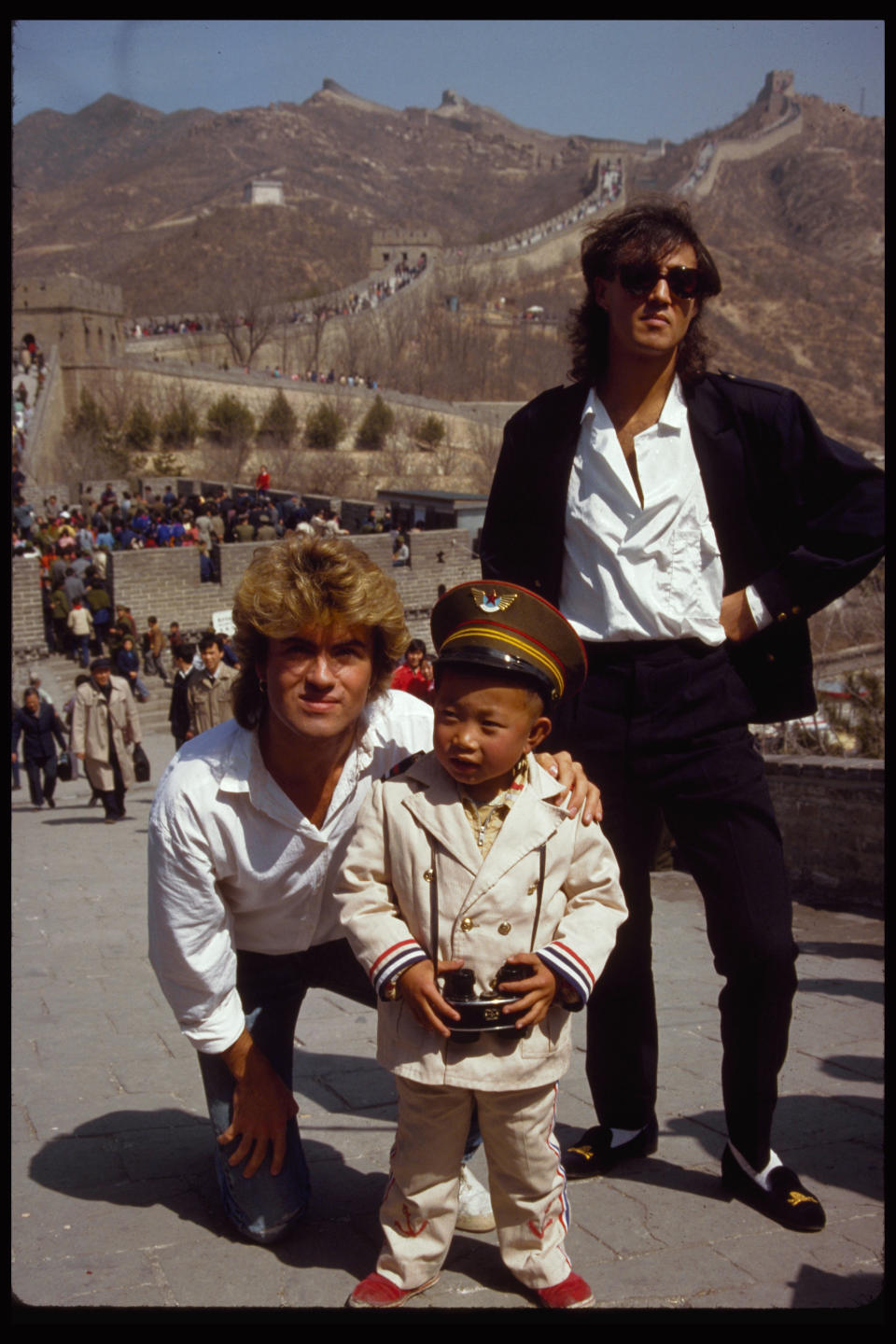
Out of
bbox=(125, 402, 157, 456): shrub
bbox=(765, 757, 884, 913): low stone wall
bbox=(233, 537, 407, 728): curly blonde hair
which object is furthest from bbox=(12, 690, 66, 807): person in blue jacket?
bbox=(125, 402, 157, 456): shrub

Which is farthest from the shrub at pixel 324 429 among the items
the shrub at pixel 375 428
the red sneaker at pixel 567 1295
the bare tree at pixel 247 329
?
the red sneaker at pixel 567 1295

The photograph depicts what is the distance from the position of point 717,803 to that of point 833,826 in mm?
4474

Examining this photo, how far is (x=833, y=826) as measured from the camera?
7.10m

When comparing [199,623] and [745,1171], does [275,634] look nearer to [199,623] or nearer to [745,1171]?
[745,1171]

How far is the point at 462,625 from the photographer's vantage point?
2660 mm

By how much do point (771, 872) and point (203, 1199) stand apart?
1.53 m

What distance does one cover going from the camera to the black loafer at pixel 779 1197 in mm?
2785

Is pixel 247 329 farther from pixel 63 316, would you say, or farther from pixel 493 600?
pixel 493 600

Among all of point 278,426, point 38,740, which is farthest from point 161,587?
point 278,426

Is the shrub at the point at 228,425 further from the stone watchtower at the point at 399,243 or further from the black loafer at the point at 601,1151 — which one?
the black loafer at the point at 601,1151

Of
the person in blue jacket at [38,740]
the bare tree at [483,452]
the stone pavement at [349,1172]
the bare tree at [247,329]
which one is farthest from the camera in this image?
the bare tree at [247,329]

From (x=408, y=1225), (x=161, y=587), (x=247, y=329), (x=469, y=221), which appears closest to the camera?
(x=408, y=1225)

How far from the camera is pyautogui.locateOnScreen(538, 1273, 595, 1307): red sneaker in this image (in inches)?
98.6

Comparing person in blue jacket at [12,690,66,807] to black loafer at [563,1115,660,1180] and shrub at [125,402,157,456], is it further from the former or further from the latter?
shrub at [125,402,157,456]
